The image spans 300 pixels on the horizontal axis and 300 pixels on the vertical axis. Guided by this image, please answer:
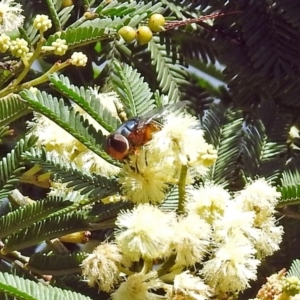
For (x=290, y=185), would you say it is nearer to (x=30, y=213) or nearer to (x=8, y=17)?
(x=30, y=213)

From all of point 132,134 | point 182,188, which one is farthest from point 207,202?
point 132,134

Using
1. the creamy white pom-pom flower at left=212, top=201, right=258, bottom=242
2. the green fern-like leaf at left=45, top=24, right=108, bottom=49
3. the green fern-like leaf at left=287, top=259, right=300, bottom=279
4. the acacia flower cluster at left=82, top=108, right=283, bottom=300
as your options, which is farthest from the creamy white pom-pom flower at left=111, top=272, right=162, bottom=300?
the green fern-like leaf at left=45, top=24, right=108, bottom=49

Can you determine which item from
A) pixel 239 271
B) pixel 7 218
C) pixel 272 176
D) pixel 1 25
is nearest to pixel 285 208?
pixel 272 176

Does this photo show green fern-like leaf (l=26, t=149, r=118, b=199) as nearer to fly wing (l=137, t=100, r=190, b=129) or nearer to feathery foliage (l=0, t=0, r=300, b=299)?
feathery foliage (l=0, t=0, r=300, b=299)

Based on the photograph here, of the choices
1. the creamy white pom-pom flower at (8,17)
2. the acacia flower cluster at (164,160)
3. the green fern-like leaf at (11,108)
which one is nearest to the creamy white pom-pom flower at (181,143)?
the acacia flower cluster at (164,160)

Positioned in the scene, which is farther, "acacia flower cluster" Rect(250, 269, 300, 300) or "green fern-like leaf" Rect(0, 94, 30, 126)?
"green fern-like leaf" Rect(0, 94, 30, 126)

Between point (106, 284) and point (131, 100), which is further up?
point (131, 100)

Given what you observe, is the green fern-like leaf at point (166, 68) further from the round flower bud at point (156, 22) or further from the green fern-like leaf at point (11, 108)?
the green fern-like leaf at point (11, 108)

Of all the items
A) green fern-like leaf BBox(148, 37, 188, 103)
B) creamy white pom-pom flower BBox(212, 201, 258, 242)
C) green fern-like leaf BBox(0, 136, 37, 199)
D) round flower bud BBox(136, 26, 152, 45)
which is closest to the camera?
creamy white pom-pom flower BBox(212, 201, 258, 242)

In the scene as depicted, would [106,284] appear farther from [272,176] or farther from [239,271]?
[272,176]
